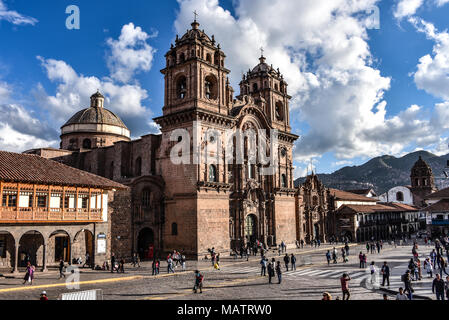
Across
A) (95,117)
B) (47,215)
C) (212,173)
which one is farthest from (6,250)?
(95,117)

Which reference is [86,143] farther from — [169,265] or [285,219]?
[169,265]

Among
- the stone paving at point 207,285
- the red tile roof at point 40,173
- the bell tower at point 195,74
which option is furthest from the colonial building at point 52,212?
the bell tower at point 195,74

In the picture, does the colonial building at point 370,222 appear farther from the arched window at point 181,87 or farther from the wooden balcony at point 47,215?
the wooden balcony at point 47,215

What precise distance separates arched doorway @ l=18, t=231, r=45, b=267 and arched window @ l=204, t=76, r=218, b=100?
2424 centimetres

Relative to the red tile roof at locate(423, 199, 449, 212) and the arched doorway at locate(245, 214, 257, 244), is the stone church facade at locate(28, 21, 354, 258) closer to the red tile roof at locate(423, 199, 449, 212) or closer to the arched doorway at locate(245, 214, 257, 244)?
the arched doorway at locate(245, 214, 257, 244)

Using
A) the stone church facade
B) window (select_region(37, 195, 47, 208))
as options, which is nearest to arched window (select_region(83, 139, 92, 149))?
the stone church facade

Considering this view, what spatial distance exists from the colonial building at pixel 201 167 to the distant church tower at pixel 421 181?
60217mm

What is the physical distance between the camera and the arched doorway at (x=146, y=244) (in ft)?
130

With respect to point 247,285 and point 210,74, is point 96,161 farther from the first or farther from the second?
point 247,285

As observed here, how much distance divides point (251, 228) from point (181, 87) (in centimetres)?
2044
